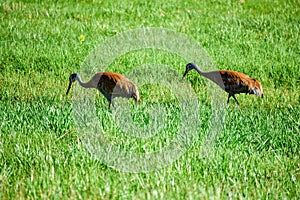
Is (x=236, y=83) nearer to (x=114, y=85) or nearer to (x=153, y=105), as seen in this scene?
(x=153, y=105)

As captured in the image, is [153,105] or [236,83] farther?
[153,105]

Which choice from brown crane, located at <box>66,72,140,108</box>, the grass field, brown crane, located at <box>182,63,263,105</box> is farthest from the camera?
brown crane, located at <box>182,63,263,105</box>

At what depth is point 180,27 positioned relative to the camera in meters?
10.1

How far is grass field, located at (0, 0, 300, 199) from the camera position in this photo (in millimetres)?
4125

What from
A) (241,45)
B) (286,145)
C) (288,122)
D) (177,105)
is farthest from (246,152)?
(241,45)

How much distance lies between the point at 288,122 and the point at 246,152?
0.98 meters

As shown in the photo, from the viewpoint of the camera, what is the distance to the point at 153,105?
6258 millimetres

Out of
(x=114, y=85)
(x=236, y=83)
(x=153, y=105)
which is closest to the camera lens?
(x=114, y=85)

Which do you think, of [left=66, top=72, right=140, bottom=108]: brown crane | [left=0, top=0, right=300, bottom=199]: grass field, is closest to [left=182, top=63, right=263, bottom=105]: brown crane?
[left=0, top=0, right=300, bottom=199]: grass field

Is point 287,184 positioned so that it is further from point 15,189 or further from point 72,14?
point 72,14

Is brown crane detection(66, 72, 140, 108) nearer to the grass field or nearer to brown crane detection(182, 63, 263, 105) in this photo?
the grass field

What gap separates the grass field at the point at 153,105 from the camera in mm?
4125

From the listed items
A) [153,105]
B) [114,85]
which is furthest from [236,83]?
[114,85]

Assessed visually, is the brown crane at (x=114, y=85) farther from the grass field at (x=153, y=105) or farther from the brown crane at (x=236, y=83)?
the brown crane at (x=236, y=83)
